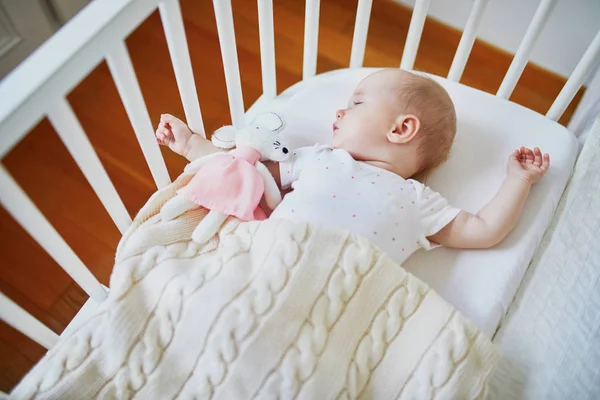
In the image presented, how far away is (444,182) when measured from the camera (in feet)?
3.03

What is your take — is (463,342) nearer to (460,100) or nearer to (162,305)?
(162,305)

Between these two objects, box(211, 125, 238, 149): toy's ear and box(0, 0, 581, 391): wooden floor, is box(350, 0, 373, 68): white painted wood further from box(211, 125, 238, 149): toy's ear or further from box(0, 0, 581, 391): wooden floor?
box(0, 0, 581, 391): wooden floor

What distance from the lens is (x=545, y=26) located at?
139 cm

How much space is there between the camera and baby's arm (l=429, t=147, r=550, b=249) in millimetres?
822

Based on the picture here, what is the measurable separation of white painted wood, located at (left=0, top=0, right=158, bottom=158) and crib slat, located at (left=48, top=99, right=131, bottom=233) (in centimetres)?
3

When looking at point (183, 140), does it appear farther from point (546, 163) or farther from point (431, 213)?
point (546, 163)

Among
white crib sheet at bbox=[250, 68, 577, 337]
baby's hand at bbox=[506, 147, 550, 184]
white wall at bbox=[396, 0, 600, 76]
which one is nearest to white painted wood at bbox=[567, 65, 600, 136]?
white crib sheet at bbox=[250, 68, 577, 337]

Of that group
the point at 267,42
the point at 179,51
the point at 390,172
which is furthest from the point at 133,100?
the point at 390,172

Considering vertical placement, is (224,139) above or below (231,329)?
above

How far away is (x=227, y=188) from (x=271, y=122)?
158mm

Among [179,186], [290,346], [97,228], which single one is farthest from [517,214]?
[97,228]

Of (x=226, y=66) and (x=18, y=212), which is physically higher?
(x=226, y=66)

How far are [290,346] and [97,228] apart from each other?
0.82m

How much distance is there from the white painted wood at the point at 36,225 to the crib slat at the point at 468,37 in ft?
2.40
